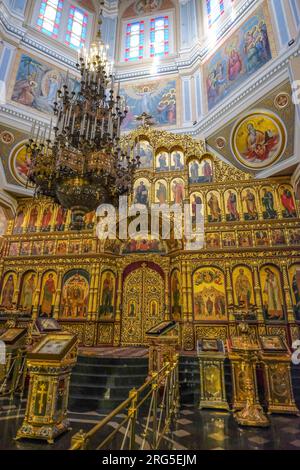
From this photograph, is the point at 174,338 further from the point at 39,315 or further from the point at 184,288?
the point at 39,315

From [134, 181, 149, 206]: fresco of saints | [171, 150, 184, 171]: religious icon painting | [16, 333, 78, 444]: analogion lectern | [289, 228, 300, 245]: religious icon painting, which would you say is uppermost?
[171, 150, 184, 171]: religious icon painting

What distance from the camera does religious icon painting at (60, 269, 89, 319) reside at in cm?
946

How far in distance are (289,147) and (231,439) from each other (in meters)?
8.15

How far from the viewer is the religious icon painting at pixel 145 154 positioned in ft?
34.8

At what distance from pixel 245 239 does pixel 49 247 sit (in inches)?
290

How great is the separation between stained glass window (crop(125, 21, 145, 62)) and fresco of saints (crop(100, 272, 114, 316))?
40.4 ft

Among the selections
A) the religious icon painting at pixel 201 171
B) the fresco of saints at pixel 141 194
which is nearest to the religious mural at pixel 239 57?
Result: the religious icon painting at pixel 201 171

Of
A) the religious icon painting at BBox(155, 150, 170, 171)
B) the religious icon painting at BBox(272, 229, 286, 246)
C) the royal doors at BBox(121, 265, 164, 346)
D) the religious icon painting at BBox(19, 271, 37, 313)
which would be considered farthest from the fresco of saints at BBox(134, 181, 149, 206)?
the religious icon painting at BBox(19, 271, 37, 313)

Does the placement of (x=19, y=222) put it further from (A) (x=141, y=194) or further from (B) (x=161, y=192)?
(B) (x=161, y=192)

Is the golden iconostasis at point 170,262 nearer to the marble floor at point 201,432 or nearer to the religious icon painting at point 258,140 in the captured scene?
the religious icon painting at point 258,140

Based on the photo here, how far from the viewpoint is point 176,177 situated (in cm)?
1023

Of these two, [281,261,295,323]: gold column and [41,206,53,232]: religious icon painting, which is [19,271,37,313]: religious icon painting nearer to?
[41,206,53,232]: religious icon painting

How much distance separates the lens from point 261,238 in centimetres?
888

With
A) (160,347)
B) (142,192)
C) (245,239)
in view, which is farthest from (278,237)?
(160,347)
